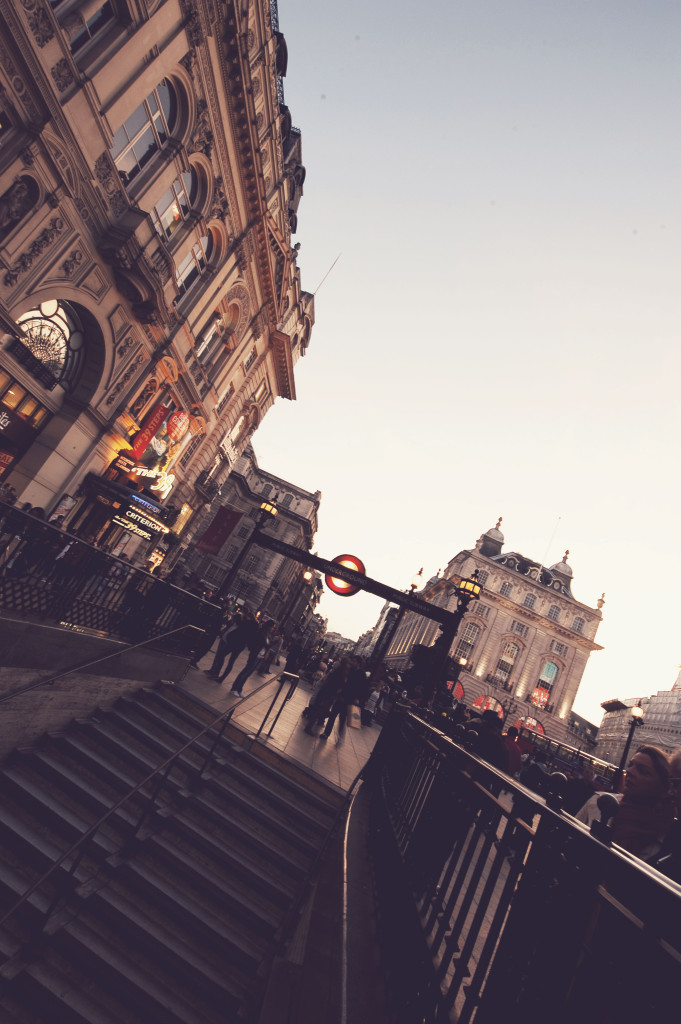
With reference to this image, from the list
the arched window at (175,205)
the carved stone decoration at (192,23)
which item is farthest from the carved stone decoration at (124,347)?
the carved stone decoration at (192,23)

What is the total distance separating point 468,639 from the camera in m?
60.2

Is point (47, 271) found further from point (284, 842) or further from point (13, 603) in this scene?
point (284, 842)

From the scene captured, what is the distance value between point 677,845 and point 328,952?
3.64 meters

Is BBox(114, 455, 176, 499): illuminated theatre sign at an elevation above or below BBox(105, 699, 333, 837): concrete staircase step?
above

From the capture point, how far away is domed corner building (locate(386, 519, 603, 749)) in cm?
5716

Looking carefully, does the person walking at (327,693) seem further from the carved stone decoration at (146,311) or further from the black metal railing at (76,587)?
the carved stone decoration at (146,311)

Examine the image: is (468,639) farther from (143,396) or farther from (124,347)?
(124,347)

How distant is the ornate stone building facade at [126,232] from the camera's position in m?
12.4

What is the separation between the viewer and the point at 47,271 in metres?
13.6

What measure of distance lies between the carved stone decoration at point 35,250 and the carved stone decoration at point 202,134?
811 cm

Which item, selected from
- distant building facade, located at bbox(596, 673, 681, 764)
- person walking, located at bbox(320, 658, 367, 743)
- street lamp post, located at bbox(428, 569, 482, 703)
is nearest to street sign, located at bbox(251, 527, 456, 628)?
street lamp post, located at bbox(428, 569, 482, 703)

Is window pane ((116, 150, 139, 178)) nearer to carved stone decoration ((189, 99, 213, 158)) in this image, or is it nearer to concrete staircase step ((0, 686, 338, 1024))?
carved stone decoration ((189, 99, 213, 158))

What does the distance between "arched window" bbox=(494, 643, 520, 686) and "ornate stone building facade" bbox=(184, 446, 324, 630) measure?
26.1 m

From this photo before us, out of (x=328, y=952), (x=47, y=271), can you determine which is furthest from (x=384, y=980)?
(x=47, y=271)
